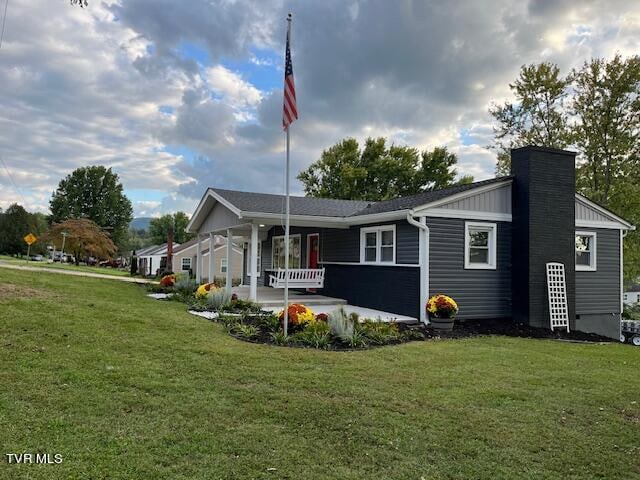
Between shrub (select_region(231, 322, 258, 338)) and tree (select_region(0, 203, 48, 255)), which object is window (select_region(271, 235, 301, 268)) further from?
tree (select_region(0, 203, 48, 255))

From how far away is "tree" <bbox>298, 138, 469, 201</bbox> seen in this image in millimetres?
39250

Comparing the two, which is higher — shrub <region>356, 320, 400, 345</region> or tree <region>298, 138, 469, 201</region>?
tree <region>298, 138, 469, 201</region>

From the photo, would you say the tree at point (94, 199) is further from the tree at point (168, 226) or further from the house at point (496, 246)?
the house at point (496, 246)

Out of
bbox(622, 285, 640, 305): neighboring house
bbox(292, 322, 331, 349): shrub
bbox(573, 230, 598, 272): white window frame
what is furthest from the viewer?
bbox(622, 285, 640, 305): neighboring house

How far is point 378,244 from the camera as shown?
12945 millimetres

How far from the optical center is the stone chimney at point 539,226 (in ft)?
37.9

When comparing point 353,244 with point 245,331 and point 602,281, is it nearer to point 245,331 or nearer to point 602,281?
point 245,331

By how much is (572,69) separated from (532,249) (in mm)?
16948

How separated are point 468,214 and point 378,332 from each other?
464cm

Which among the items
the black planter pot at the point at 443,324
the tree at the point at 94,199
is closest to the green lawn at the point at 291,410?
the black planter pot at the point at 443,324

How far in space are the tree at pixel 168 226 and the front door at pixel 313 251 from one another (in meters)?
57.5

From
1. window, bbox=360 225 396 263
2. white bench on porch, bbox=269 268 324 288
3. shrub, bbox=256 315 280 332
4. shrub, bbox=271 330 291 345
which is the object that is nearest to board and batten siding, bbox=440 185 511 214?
window, bbox=360 225 396 263

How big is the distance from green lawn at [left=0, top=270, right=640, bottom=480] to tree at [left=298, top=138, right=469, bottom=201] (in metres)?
32.3

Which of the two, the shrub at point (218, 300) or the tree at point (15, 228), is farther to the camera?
the tree at point (15, 228)
